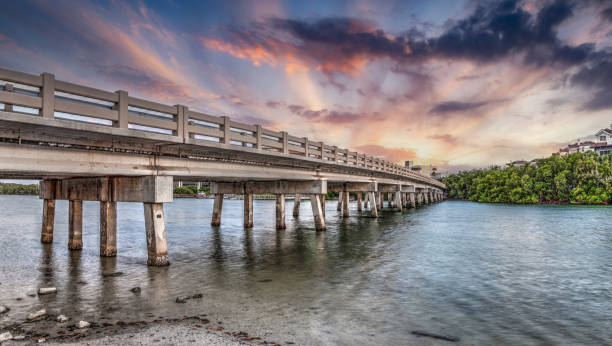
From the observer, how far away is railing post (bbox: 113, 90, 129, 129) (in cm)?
1217

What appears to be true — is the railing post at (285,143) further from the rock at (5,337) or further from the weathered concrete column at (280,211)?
the rock at (5,337)

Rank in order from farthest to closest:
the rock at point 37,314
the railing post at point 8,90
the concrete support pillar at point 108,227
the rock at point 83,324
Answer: the concrete support pillar at point 108,227 → the railing post at point 8,90 → the rock at point 37,314 → the rock at point 83,324

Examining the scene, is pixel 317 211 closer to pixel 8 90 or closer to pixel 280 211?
pixel 280 211

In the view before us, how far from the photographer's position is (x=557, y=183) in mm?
91125

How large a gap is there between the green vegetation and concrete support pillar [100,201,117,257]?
10205 centimetres

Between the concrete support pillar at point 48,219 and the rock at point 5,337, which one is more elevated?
the concrete support pillar at point 48,219

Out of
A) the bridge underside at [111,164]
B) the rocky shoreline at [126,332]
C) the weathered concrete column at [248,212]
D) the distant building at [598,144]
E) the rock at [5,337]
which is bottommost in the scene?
the rocky shoreline at [126,332]

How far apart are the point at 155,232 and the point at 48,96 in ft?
20.8

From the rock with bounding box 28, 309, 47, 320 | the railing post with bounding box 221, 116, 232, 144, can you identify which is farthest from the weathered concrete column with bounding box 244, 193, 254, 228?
the rock with bounding box 28, 309, 47, 320

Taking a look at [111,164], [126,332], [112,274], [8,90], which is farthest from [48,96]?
[112,274]

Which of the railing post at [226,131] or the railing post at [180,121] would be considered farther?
the railing post at [226,131]

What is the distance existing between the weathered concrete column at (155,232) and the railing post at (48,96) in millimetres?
5248

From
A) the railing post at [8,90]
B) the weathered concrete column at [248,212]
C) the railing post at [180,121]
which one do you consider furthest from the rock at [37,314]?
the weathered concrete column at [248,212]

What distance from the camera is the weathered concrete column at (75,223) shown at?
18.0 metres
